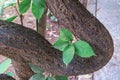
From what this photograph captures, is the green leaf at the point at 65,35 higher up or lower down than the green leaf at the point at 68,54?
higher up

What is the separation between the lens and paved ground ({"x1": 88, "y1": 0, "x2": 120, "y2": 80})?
2322 millimetres

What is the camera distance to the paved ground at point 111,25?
232 centimetres

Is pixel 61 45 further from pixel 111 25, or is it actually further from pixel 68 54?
pixel 111 25

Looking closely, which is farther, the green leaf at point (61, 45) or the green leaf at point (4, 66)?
the green leaf at point (4, 66)

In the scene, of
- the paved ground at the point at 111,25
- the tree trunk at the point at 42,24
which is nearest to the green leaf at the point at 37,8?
the tree trunk at the point at 42,24

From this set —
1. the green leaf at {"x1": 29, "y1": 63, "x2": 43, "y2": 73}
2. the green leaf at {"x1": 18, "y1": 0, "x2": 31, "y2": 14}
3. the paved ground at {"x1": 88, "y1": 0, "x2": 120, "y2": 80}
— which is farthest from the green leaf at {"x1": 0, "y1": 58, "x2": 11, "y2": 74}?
the paved ground at {"x1": 88, "y1": 0, "x2": 120, "y2": 80}

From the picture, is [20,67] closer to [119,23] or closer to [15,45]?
[15,45]

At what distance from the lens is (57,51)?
34.4 inches

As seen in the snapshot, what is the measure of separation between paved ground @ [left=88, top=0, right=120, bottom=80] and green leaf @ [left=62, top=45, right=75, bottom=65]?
153 cm

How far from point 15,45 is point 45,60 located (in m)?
0.09

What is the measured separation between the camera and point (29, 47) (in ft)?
2.76

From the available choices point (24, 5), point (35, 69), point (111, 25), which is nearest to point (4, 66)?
point (35, 69)

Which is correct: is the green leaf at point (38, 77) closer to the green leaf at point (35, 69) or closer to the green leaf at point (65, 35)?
the green leaf at point (35, 69)

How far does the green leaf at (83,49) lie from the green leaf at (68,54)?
15 millimetres
